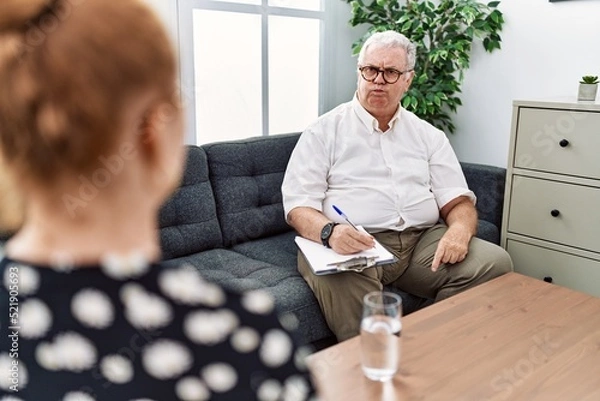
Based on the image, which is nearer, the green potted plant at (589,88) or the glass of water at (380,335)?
the glass of water at (380,335)

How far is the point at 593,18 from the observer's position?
1747 millimetres

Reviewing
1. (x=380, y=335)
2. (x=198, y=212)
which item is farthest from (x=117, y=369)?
(x=198, y=212)

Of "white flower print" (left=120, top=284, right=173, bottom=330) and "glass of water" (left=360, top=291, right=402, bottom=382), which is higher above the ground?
"white flower print" (left=120, top=284, right=173, bottom=330)

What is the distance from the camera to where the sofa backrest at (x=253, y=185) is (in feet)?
3.95

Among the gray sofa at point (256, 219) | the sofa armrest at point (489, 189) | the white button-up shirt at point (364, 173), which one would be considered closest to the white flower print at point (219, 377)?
the gray sofa at point (256, 219)

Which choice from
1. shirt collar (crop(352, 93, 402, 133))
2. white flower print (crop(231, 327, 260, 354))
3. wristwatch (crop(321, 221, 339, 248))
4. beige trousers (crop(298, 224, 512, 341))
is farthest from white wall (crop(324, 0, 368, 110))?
white flower print (crop(231, 327, 260, 354))

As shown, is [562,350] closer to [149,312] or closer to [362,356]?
[362,356]

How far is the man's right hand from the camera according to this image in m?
1.21

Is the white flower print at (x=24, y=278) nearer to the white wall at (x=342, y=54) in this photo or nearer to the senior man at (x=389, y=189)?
the white wall at (x=342, y=54)

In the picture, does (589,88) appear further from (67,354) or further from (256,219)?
(67,354)

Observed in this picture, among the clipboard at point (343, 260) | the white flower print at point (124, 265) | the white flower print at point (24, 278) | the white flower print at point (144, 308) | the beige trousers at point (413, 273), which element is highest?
the white flower print at point (124, 265)

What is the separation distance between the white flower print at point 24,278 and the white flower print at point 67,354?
0.03 meters

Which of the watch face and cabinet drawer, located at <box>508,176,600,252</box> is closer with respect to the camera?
the watch face

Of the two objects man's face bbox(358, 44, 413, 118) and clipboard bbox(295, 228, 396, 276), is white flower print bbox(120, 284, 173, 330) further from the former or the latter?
man's face bbox(358, 44, 413, 118)
